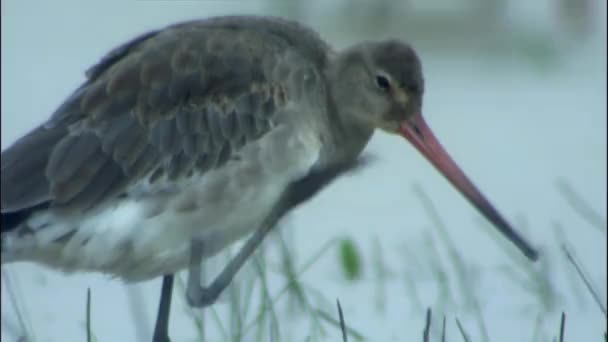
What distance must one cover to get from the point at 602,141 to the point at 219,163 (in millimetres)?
4251

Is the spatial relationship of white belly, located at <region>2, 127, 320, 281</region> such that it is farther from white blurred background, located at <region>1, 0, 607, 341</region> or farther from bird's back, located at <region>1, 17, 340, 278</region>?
white blurred background, located at <region>1, 0, 607, 341</region>

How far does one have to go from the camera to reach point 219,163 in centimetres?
746

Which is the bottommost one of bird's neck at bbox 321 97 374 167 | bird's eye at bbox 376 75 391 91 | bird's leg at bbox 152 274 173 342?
bird's leg at bbox 152 274 173 342

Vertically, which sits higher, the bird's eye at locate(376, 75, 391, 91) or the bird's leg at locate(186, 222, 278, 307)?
the bird's eye at locate(376, 75, 391, 91)

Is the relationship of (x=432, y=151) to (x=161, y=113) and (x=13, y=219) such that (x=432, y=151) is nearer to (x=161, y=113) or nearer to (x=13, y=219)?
(x=161, y=113)

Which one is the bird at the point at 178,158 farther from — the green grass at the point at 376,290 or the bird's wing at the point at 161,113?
the green grass at the point at 376,290

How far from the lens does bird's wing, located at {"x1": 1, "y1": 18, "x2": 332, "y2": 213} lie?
23.8 feet

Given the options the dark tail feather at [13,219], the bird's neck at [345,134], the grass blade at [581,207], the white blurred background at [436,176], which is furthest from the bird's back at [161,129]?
the grass blade at [581,207]

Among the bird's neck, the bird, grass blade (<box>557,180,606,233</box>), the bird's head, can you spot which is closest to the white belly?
the bird

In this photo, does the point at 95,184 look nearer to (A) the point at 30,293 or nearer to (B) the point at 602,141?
(A) the point at 30,293

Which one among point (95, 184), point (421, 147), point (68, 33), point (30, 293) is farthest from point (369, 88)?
point (68, 33)

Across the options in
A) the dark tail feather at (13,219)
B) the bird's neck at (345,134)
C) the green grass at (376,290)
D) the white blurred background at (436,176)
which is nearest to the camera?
the dark tail feather at (13,219)

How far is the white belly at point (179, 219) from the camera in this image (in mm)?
7207

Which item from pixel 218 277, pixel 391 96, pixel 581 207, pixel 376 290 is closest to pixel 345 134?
pixel 391 96
